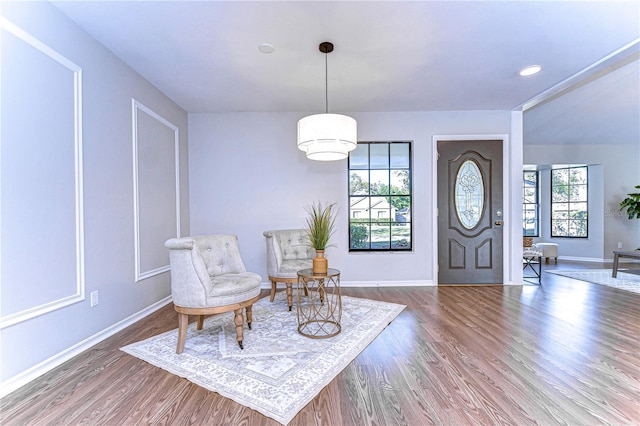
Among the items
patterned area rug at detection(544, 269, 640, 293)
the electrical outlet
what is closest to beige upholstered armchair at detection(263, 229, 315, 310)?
the electrical outlet

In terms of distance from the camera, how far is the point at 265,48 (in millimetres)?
2465

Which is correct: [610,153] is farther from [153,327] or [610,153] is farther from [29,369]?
[29,369]

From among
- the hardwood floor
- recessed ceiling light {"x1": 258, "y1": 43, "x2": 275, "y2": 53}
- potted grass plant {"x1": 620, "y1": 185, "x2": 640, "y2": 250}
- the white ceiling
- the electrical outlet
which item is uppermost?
the white ceiling

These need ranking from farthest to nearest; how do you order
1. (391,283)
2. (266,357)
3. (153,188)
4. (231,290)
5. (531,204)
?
1. (531,204)
2. (391,283)
3. (153,188)
4. (231,290)
5. (266,357)

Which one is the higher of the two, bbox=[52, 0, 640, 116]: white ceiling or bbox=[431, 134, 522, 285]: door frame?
bbox=[52, 0, 640, 116]: white ceiling

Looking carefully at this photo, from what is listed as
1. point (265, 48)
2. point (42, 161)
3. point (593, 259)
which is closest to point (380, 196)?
point (265, 48)

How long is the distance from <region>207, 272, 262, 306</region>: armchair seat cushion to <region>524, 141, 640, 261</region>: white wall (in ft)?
23.8

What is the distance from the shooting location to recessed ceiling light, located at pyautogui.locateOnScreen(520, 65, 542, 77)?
112 inches

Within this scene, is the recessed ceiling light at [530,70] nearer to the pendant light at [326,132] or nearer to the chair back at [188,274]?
the pendant light at [326,132]

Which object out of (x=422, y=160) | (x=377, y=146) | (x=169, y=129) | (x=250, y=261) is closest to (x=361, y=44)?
(x=377, y=146)

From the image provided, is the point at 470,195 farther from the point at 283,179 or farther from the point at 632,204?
the point at 632,204

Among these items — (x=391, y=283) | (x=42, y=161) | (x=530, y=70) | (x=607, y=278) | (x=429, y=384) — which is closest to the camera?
(x=429, y=384)

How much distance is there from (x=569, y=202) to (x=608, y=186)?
73cm

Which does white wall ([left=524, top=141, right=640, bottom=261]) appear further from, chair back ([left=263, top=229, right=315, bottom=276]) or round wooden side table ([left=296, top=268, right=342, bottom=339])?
round wooden side table ([left=296, top=268, right=342, bottom=339])
